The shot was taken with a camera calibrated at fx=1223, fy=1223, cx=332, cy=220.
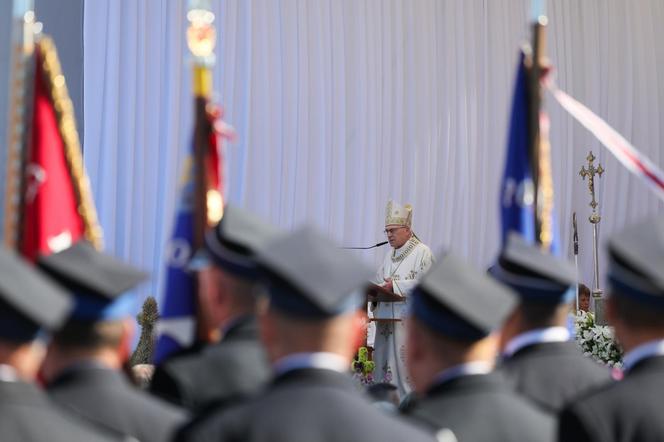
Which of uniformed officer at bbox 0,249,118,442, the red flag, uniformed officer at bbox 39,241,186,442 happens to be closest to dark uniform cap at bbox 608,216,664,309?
uniformed officer at bbox 39,241,186,442

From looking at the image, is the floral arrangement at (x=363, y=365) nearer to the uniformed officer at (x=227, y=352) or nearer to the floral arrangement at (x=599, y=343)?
the floral arrangement at (x=599, y=343)

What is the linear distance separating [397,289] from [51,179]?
660 centimetres

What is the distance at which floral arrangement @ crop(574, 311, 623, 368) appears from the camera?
28.0ft

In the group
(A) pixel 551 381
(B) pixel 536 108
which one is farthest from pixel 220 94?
(A) pixel 551 381

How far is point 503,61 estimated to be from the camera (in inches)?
561

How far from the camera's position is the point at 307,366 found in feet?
7.38

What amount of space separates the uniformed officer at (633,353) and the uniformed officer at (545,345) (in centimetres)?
39

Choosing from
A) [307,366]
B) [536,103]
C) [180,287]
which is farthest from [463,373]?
[536,103]

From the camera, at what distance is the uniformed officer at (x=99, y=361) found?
99.1 inches

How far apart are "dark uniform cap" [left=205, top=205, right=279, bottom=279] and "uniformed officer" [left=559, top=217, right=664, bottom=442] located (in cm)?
84

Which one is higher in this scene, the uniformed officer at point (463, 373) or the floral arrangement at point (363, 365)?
the uniformed officer at point (463, 373)

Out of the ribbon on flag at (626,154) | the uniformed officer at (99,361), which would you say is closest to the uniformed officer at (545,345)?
the ribbon on flag at (626,154)

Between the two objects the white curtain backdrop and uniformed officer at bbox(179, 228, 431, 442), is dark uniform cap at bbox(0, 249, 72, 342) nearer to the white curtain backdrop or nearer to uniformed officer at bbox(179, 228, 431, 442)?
uniformed officer at bbox(179, 228, 431, 442)

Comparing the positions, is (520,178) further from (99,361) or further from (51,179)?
(99,361)
